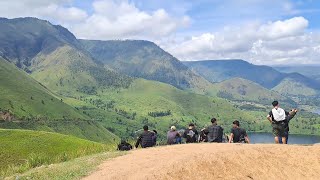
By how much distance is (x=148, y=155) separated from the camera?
1037 inches

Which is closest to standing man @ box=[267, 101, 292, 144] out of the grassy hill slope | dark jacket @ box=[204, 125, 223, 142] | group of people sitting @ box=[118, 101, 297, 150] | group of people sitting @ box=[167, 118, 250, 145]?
group of people sitting @ box=[118, 101, 297, 150]

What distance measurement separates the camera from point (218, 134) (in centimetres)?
3241

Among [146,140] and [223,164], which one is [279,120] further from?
[146,140]

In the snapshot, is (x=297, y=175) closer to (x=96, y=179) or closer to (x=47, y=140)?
(x=96, y=179)

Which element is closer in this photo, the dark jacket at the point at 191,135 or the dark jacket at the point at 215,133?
the dark jacket at the point at 215,133

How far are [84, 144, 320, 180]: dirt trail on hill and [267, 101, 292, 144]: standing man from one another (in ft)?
9.95

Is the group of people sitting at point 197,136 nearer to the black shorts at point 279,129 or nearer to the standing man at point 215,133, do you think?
the standing man at point 215,133

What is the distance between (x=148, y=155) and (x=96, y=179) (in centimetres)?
655

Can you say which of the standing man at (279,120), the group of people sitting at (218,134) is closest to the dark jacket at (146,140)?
the group of people sitting at (218,134)

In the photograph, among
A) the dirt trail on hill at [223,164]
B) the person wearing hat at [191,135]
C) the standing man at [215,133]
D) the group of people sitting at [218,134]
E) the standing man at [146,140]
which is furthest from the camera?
the person wearing hat at [191,135]

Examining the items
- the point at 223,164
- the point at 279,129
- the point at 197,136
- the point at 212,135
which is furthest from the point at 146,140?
the point at 223,164

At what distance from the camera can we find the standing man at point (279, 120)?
94.3 feet

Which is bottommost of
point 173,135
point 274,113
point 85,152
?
point 85,152

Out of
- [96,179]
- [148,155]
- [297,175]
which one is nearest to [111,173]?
[96,179]
